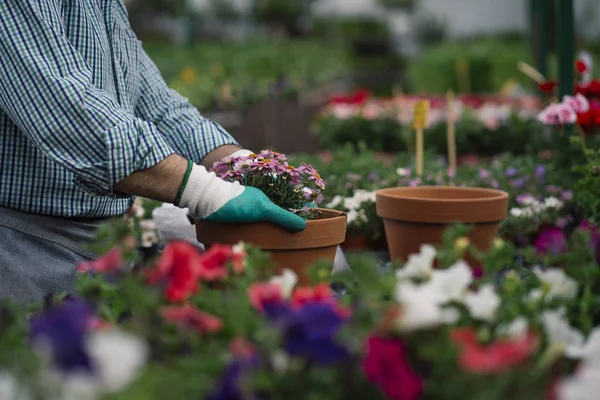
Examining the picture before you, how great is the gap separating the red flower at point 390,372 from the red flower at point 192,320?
226mm

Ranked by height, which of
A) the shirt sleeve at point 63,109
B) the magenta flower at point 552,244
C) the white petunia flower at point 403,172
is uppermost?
the shirt sleeve at point 63,109

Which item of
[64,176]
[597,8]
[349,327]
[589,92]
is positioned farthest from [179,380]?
[597,8]

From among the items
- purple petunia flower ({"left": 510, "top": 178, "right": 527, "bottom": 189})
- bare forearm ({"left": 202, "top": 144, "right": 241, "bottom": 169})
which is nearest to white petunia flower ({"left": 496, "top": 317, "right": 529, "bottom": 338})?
bare forearm ({"left": 202, "top": 144, "right": 241, "bottom": 169})

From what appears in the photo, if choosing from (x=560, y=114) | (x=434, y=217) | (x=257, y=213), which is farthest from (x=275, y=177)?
(x=560, y=114)

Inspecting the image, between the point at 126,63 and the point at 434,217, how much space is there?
3.43 feet

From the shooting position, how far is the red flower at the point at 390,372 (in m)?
0.88

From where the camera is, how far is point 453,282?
1.16m

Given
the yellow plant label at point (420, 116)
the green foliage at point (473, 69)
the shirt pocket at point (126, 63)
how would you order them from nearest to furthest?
the shirt pocket at point (126, 63)
the yellow plant label at point (420, 116)
the green foliage at point (473, 69)

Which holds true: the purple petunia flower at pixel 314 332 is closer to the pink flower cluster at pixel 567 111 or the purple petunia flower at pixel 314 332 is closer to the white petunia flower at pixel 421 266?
the white petunia flower at pixel 421 266

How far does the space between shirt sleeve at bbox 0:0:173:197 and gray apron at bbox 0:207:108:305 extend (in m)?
0.40

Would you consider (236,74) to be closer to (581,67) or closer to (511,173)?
(581,67)

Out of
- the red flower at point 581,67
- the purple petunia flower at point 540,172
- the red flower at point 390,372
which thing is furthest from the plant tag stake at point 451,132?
the red flower at point 390,372

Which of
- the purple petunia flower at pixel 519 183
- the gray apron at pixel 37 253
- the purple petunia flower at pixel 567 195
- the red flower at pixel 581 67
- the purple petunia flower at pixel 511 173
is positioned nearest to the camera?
the gray apron at pixel 37 253

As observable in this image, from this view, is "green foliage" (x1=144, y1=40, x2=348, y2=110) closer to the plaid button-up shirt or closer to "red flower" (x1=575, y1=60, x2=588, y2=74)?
"red flower" (x1=575, y1=60, x2=588, y2=74)
